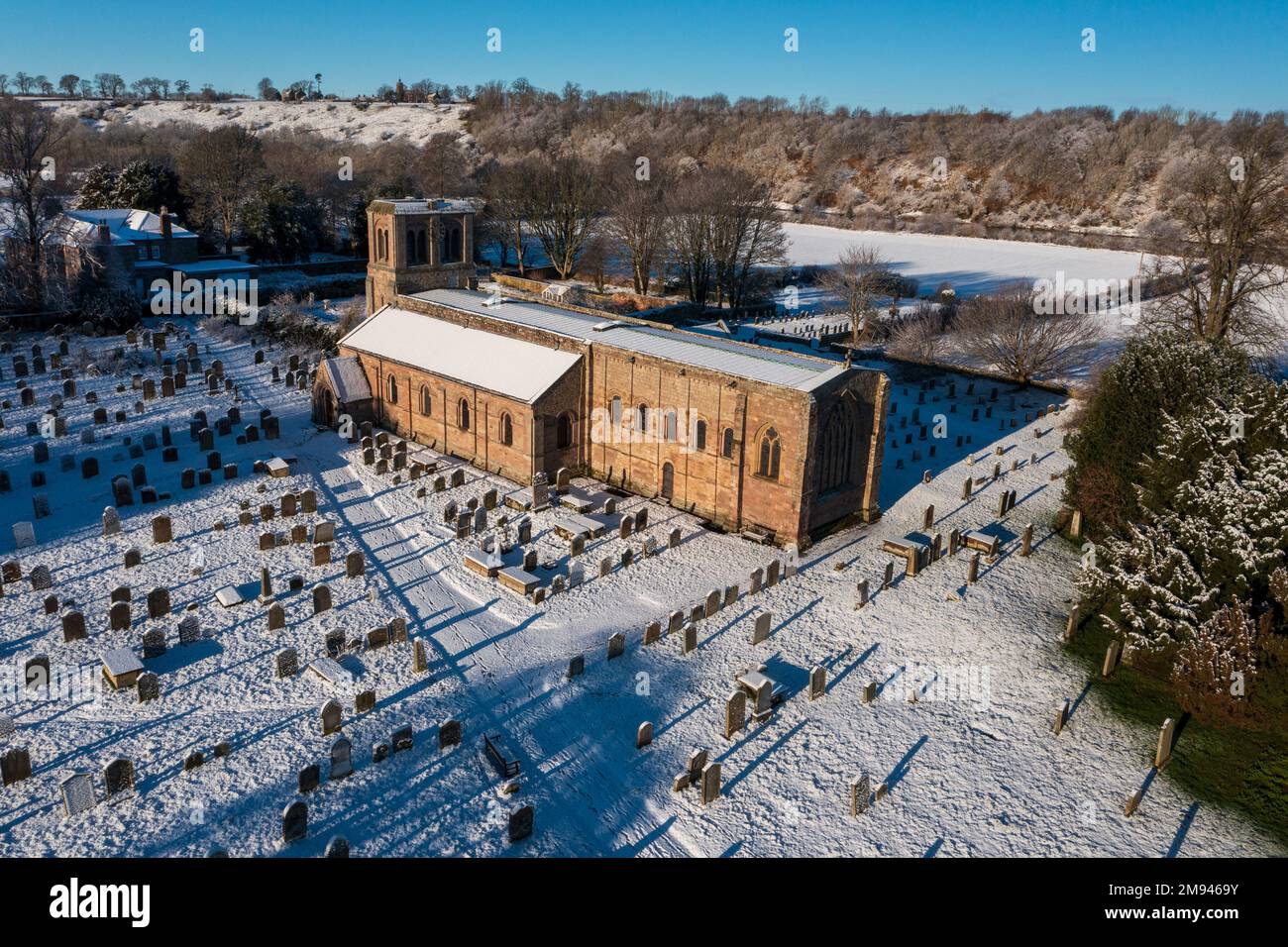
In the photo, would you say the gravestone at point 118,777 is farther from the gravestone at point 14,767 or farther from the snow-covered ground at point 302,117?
the snow-covered ground at point 302,117

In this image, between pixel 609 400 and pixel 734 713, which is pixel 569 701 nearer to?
pixel 734 713

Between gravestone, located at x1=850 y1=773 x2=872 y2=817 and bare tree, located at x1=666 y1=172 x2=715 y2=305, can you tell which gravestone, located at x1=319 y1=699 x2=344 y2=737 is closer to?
gravestone, located at x1=850 y1=773 x2=872 y2=817

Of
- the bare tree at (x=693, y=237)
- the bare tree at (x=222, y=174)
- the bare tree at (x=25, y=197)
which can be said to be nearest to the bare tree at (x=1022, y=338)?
the bare tree at (x=693, y=237)

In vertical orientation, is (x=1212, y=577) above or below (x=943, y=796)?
above

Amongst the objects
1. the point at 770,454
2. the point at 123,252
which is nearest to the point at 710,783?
the point at 770,454

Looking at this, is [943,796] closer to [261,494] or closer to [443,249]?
[261,494]

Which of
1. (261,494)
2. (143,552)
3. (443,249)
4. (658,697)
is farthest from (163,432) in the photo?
(658,697)
